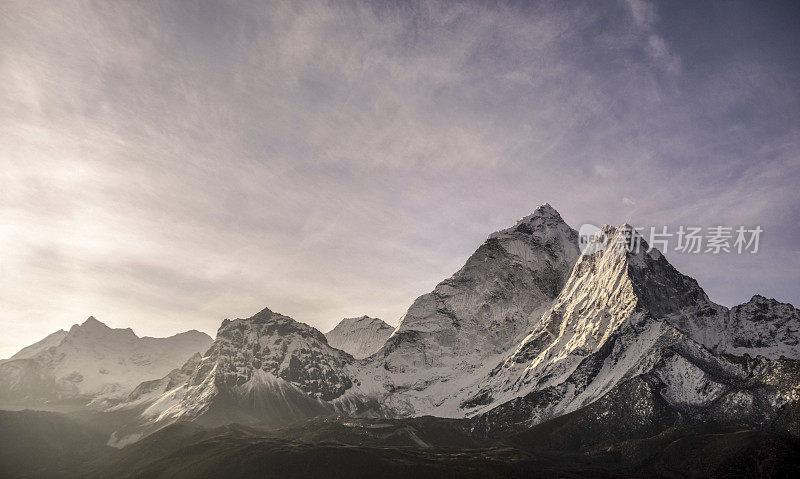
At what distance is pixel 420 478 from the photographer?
199875 millimetres

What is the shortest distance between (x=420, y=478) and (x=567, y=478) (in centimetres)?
5582

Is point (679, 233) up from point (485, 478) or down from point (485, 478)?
up

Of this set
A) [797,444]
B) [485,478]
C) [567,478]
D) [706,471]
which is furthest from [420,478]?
[797,444]

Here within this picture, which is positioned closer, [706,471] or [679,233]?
[679,233]

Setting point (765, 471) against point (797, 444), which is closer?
point (765, 471)

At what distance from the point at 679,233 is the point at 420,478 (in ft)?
422

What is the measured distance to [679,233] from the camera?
17600 centimetres

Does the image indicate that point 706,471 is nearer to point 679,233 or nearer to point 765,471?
point 765,471

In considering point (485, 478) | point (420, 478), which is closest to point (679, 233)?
point (485, 478)

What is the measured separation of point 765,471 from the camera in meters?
182

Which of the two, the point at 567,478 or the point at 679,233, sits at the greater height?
the point at 679,233

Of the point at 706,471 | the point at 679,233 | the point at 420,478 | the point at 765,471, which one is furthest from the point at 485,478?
the point at 679,233

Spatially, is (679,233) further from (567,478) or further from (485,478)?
(485,478)

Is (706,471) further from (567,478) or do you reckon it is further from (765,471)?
(567,478)
